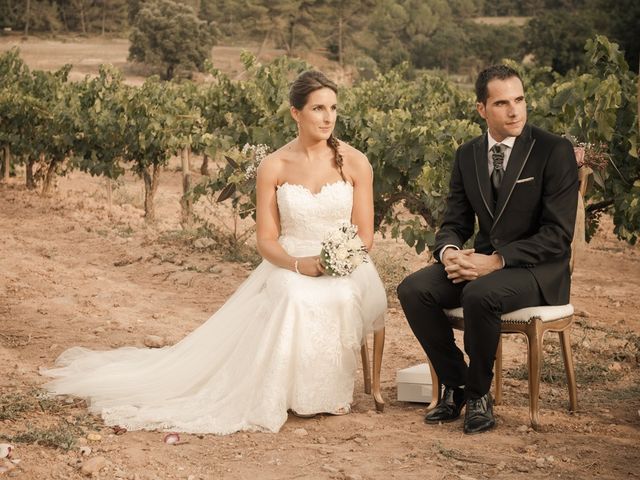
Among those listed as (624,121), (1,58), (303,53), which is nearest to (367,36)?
(303,53)

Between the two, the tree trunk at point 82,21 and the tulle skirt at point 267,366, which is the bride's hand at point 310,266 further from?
the tree trunk at point 82,21

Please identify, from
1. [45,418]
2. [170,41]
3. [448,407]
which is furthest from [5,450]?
[170,41]

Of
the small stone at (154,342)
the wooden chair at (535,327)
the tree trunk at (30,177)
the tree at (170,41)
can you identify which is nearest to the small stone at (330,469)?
the wooden chair at (535,327)

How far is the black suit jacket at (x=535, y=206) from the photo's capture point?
4.32 meters

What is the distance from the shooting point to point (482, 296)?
4.16 metres

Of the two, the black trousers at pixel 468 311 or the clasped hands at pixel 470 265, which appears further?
the clasped hands at pixel 470 265

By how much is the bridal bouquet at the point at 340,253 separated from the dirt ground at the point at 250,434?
2.27 feet

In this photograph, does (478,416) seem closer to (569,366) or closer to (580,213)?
(569,366)

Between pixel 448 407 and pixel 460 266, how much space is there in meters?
0.66

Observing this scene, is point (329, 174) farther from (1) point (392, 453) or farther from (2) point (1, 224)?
(2) point (1, 224)

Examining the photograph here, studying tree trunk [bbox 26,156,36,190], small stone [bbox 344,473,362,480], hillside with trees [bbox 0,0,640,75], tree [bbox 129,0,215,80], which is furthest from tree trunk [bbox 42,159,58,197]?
hillside with trees [bbox 0,0,640,75]

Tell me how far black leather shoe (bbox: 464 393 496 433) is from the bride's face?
4.77ft

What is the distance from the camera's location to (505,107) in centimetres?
438

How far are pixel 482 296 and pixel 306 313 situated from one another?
87 cm
